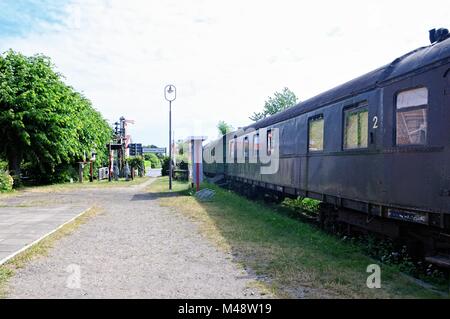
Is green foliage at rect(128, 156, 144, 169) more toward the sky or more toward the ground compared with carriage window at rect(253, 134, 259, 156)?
more toward the ground

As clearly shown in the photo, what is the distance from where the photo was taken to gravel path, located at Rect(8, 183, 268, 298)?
19.1 feet

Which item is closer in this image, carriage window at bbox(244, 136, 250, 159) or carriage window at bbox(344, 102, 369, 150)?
carriage window at bbox(344, 102, 369, 150)

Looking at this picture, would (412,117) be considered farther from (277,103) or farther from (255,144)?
(277,103)

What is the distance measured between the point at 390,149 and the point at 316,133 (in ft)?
12.6

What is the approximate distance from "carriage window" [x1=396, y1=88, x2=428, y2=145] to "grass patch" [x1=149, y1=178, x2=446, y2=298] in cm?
186

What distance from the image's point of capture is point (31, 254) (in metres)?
7.93

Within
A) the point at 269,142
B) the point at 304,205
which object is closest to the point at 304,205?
the point at 304,205

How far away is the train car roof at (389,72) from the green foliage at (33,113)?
17.3m

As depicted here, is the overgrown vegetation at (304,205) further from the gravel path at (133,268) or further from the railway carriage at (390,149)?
the gravel path at (133,268)

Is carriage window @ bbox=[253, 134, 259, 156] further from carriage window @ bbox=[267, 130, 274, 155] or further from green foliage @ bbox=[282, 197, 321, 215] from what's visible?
green foliage @ bbox=[282, 197, 321, 215]

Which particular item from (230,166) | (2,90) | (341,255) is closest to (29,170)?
(2,90)
